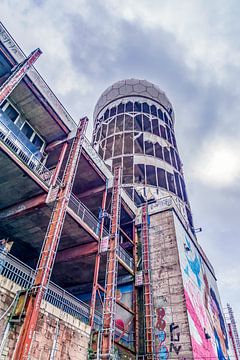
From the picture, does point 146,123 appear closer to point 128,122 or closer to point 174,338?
point 128,122

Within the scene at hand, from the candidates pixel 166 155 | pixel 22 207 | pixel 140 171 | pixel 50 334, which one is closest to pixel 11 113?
pixel 22 207

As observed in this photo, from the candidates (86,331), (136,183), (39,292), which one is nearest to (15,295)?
(39,292)

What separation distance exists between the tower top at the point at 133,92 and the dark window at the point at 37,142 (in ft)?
71.1

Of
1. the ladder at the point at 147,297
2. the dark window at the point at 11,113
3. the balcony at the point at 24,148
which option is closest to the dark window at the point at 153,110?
the ladder at the point at 147,297

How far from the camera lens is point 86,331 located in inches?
489

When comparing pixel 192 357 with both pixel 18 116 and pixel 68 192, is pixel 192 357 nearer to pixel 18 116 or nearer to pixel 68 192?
pixel 68 192

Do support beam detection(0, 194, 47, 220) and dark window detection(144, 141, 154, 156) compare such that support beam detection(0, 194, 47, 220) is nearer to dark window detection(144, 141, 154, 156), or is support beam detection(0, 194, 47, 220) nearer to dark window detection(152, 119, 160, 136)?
dark window detection(144, 141, 154, 156)

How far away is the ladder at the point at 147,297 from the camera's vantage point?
15031mm

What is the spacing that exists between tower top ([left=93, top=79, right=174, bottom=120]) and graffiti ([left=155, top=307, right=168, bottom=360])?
93.9ft

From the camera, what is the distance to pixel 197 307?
1792 centimetres

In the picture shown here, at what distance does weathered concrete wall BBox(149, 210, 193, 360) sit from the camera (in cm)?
1449

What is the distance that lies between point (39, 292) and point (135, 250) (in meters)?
11.0

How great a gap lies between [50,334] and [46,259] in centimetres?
282

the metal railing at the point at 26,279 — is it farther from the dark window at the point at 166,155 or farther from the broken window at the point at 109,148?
the dark window at the point at 166,155
